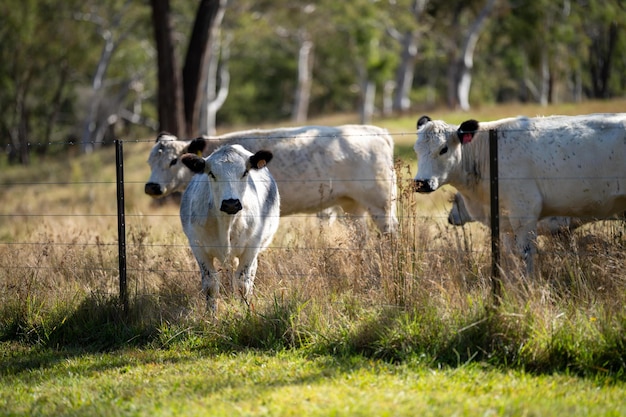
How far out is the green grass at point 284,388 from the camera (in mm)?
5609

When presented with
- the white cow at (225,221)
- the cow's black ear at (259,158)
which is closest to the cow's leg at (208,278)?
the white cow at (225,221)

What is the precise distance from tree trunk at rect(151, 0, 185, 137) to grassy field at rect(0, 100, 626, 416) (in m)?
10.5

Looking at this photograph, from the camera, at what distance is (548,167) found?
901cm

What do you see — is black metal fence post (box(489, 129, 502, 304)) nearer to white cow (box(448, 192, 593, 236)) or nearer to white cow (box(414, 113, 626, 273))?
white cow (box(414, 113, 626, 273))

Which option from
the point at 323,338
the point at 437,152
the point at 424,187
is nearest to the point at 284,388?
the point at 323,338

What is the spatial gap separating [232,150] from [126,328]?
2193mm

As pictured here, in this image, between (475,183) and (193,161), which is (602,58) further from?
(193,161)

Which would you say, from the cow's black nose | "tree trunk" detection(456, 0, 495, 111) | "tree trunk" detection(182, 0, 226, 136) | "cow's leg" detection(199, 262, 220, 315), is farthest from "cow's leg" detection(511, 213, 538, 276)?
"tree trunk" detection(456, 0, 495, 111)

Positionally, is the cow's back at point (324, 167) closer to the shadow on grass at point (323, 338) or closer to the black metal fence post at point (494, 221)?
the shadow on grass at point (323, 338)

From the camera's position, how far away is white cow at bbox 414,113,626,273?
8.88 metres

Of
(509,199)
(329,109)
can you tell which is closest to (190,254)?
(509,199)

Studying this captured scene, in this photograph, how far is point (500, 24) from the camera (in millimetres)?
47219

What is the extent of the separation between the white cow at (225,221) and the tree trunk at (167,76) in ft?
39.0

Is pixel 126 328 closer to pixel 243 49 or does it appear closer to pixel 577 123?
pixel 577 123
